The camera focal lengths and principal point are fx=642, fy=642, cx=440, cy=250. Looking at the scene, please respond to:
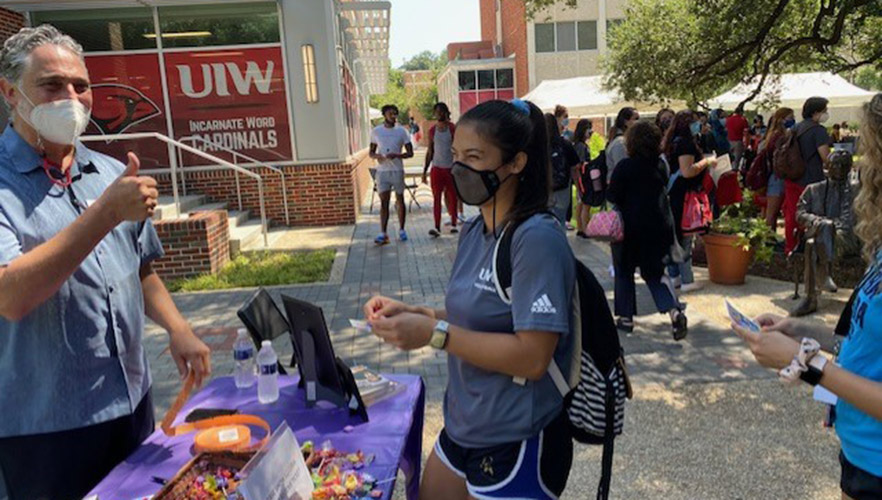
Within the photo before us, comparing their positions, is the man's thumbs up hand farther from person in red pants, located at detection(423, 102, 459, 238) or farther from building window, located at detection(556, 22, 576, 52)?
building window, located at detection(556, 22, 576, 52)

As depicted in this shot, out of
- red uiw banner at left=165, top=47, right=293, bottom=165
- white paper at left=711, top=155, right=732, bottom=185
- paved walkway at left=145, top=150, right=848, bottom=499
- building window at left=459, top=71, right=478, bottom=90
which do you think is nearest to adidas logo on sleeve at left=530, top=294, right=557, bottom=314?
paved walkway at left=145, top=150, right=848, bottom=499

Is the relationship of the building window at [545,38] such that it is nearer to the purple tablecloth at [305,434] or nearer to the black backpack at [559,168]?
the black backpack at [559,168]

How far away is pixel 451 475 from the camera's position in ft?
7.21

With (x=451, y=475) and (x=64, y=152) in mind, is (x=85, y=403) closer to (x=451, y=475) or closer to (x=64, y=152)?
(x=64, y=152)

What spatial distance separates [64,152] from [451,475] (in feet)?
5.55

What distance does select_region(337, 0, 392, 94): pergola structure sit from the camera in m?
12.9

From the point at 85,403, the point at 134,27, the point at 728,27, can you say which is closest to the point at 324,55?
the point at 134,27

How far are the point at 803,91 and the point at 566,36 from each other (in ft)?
62.0

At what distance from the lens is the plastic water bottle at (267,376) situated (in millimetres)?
2740

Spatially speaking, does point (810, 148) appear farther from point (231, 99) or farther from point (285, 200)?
point (231, 99)

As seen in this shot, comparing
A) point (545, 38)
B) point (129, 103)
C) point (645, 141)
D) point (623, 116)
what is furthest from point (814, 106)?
point (545, 38)

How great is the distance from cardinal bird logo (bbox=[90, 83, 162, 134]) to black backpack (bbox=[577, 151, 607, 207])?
7.24m

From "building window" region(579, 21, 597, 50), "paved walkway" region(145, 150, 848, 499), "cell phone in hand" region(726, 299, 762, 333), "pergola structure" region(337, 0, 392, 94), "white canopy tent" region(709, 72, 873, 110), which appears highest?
"building window" region(579, 21, 597, 50)

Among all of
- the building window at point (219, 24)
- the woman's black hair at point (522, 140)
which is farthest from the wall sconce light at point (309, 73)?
the woman's black hair at point (522, 140)
